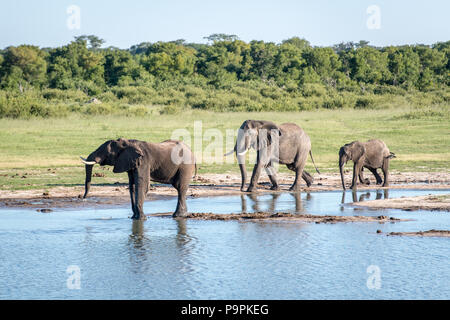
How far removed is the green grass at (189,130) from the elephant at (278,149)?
3.68m

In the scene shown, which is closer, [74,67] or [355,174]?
[355,174]

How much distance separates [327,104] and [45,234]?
3867cm

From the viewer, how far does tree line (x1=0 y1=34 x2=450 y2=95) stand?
60062 mm

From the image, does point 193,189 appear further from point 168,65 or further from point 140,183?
point 168,65

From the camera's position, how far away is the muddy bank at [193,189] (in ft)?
53.3

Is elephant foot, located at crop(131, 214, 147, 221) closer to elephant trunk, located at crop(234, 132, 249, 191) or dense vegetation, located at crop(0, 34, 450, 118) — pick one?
elephant trunk, located at crop(234, 132, 249, 191)

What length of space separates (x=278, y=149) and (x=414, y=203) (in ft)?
13.4

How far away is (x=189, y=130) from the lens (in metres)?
33.9

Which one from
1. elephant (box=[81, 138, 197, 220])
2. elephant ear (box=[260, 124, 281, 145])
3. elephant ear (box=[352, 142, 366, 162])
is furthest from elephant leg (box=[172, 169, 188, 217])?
elephant ear (box=[352, 142, 366, 162])

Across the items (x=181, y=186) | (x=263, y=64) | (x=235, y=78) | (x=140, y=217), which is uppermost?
(x=263, y=64)

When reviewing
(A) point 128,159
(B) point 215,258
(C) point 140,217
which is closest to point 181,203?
(C) point 140,217

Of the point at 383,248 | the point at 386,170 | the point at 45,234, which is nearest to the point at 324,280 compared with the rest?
the point at 383,248

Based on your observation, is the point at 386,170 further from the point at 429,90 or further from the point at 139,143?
the point at 429,90

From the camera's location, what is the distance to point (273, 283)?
941cm
